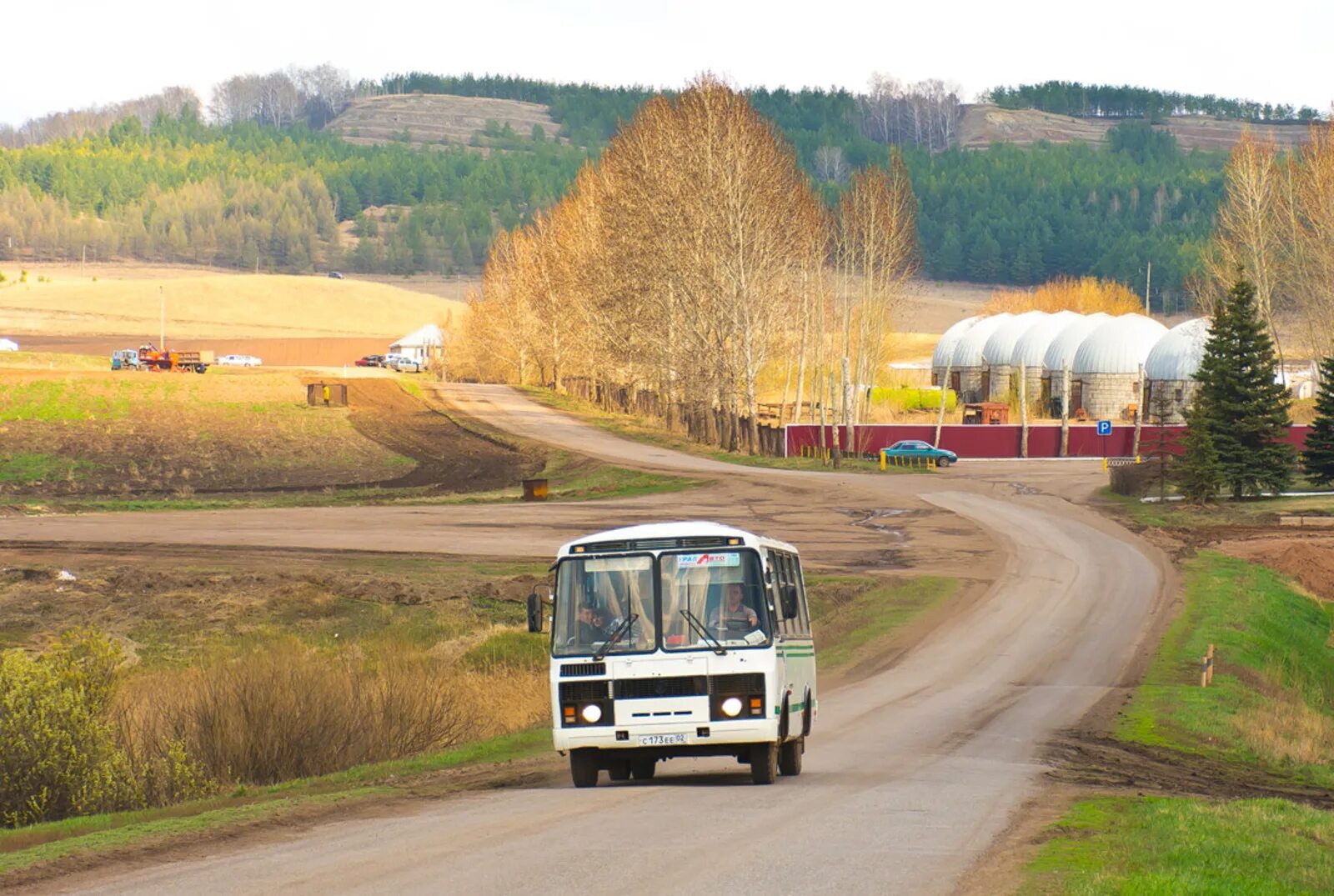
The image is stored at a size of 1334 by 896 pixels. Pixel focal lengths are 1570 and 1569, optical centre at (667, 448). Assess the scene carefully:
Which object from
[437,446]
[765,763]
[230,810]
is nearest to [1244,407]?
[437,446]

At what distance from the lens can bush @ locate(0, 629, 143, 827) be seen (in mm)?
19281

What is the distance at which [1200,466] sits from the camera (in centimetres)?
6506

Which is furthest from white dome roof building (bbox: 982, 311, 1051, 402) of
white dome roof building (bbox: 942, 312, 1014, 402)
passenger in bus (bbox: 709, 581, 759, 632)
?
passenger in bus (bbox: 709, 581, 759, 632)

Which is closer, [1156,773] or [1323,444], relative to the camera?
[1156,773]

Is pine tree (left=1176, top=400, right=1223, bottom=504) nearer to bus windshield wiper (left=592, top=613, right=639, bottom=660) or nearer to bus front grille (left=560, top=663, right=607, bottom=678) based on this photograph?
bus windshield wiper (left=592, top=613, right=639, bottom=660)

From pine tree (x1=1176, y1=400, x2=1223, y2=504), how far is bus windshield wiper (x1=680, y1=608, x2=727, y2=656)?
2042 inches

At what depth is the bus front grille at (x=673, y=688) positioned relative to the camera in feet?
55.9

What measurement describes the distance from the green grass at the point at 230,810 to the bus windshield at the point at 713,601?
3.95 m

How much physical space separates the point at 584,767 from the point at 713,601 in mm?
2511

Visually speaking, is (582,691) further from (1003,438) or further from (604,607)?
(1003,438)

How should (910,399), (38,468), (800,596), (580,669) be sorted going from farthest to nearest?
(910,399) → (38,468) → (800,596) → (580,669)

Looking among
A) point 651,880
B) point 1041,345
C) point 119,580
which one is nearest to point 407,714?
point 651,880

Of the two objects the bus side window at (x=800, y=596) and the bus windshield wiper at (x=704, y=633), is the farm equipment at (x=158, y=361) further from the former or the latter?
the bus windshield wiper at (x=704, y=633)

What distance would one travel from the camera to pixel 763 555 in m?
17.7
